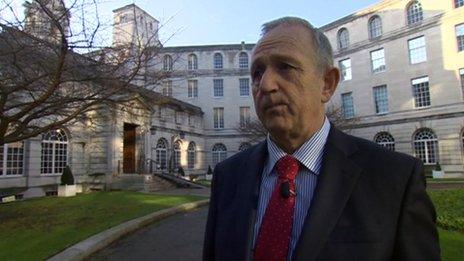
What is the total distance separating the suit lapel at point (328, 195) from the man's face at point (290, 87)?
0.53ft

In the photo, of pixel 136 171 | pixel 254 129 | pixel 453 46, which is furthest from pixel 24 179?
pixel 453 46

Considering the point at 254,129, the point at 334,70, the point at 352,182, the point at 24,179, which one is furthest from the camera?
the point at 254,129

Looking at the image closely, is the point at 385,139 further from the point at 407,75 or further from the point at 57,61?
the point at 57,61

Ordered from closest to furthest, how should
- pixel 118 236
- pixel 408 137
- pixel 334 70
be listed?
pixel 334 70
pixel 118 236
pixel 408 137

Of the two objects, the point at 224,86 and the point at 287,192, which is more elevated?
the point at 224,86

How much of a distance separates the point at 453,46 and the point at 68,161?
29.4 m

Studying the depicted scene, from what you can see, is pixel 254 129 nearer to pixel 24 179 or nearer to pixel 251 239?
pixel 24 179

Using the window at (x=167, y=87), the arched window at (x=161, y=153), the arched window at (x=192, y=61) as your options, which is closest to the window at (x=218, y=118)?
the arched window at (x=192, y=61)

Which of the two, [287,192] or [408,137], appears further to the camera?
[408,137]

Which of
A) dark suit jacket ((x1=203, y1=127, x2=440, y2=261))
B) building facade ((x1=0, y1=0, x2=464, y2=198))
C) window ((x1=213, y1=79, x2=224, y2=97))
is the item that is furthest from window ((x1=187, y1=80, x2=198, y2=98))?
dark suit jacket ((x1=203, y1=127, x2=440, y2=261))

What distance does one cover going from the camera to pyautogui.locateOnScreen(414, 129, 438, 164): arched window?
105 feet

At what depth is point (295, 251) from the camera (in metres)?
1.52

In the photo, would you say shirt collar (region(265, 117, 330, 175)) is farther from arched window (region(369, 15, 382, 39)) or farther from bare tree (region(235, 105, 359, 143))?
arched window (region(369, 15, 382, 39))

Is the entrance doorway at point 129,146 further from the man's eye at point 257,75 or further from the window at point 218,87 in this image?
the man's eye at point 257,75
